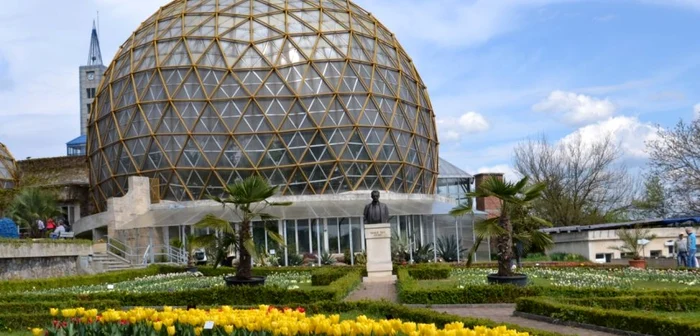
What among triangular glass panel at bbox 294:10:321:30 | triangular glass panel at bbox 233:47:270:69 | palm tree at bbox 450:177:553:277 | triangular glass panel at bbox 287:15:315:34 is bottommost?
palm tree at bbox 450:177:553:277

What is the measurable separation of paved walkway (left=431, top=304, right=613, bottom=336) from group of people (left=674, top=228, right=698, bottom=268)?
14484 millimetres

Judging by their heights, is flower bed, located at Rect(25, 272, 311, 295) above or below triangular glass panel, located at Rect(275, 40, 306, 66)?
below

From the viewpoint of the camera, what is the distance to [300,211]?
43.4m

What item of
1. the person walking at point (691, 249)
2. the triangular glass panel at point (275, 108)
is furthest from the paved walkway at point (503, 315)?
the triangular glass panel at point (275, 108)

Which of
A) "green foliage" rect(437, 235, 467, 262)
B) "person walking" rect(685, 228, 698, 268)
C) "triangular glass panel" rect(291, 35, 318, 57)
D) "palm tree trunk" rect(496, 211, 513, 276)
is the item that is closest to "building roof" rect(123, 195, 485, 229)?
"green foliage" rect(437, 235, 467, 262)

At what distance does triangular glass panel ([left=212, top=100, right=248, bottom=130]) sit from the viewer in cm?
4856

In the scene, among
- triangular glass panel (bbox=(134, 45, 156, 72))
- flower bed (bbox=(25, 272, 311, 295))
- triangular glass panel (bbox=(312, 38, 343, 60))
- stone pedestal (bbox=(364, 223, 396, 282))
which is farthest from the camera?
triangular glass panel (bbox=(134, 45, 156, 72))

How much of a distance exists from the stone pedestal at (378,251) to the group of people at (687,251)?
38.3 ft

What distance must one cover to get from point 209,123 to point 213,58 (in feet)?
14.4

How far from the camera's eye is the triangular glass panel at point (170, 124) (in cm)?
4888

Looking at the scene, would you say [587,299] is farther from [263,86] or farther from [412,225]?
[263,86]

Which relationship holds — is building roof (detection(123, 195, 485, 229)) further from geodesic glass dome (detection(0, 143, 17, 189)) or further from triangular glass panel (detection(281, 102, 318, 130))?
geodesic glass dome (detection(0, 143, 17, 189))

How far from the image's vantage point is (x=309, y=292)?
65.1 feet

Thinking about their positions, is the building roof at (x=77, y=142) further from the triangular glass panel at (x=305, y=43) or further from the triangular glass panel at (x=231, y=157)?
the triangular glass panel at (x=305, y=43)
